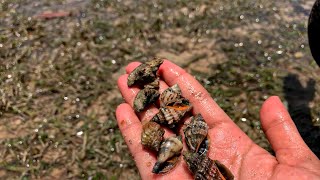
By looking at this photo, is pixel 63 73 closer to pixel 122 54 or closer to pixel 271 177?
pixel 122 54

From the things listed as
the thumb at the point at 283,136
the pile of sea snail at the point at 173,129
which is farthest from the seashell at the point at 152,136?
the thumb at the point at 283,136

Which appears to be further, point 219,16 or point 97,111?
point 219,16

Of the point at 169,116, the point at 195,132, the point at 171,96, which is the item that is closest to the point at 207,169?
the point at 195,132

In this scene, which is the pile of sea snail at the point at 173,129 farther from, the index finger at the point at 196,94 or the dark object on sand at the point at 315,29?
the dark object on sand at the point at 315,29

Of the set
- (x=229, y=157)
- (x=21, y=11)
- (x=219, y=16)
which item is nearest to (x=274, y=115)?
(x=229, y=157)

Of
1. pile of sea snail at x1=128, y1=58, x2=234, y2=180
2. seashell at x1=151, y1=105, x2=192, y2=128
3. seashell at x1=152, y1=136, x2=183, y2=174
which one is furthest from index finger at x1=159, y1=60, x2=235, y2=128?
seashell at x1=152, y1=136, x2=183, y2=174

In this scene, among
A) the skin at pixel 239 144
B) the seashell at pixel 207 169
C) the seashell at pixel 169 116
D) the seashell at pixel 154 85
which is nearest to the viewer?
the skin at pixel 239 144
